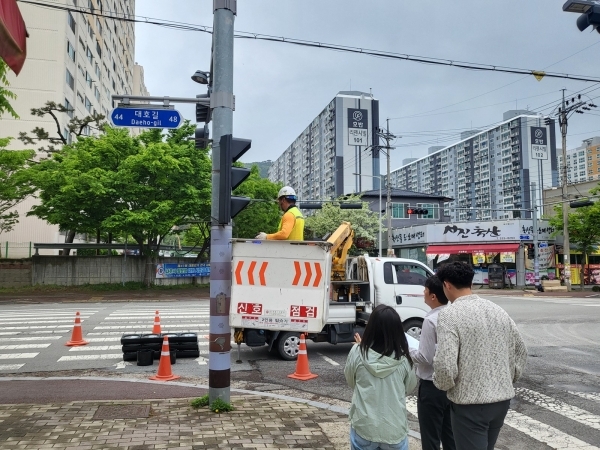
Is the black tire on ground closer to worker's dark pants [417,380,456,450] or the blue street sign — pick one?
the blue street sign

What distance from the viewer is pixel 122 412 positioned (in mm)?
6113

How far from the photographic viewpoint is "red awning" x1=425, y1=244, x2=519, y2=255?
124 ft

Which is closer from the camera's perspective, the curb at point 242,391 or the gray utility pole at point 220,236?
the gray utility pole at point 220,236

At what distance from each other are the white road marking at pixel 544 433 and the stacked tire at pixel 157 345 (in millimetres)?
6127

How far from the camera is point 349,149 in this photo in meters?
98.1

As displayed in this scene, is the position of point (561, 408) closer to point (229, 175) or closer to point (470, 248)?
point (229, 175)

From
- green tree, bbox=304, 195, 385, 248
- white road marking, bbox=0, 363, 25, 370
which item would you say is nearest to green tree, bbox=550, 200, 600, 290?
green tree, bbox=304, 195, 385, 248

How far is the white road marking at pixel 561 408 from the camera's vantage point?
6.36 metres

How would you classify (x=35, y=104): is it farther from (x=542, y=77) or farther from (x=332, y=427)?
(x=332, y=427)

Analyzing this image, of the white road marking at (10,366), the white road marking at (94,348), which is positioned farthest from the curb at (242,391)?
the white road marking at (94,348)

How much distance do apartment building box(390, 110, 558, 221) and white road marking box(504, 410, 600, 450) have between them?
3187 inches

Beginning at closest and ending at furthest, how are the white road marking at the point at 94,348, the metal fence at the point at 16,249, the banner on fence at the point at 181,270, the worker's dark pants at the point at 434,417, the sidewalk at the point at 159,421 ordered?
the worker's dark pants at the point at 434,417
the sidewalk at the point at 159,421
the white road marking at the point at 94,348
the banner on fence at the point at 181,270
the metal fence at the point at 16,249

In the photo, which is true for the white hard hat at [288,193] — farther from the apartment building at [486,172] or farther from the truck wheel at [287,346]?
the apartment building at [486,172]

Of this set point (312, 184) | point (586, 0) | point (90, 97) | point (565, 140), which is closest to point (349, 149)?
point (312, 184)
